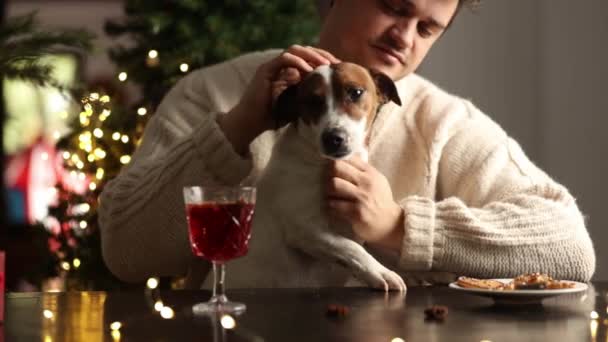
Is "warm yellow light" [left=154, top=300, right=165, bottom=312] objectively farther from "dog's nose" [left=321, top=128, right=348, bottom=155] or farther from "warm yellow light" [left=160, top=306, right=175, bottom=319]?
"dog's nose" [left=321, top=128, right=348, bottom=155]

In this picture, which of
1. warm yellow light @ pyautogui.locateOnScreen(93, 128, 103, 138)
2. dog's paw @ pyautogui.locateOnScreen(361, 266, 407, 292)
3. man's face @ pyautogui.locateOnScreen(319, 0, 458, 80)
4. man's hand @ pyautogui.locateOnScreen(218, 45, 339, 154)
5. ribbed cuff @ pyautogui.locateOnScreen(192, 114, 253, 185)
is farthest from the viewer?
warm yellow light @ pyautogui.locateOnScreen(93, 128, 103, 138)

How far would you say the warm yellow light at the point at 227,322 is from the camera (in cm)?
106

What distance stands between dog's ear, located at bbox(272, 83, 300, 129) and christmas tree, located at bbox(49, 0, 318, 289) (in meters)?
1.23

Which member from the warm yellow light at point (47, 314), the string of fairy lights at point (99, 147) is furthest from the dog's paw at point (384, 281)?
the string of fairy lights at point (99, 147)

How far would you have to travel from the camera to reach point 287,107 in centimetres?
153

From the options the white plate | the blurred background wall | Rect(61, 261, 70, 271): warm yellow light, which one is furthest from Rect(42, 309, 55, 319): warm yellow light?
the blurred background wall

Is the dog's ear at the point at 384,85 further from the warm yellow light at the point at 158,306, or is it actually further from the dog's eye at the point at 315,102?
the warm yellow light at the point at 158,306

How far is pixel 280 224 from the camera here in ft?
5.01

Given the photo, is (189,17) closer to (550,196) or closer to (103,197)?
(103,197)

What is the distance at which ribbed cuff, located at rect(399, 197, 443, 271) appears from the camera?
155 centimetres

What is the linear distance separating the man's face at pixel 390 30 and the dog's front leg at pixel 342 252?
45 cm

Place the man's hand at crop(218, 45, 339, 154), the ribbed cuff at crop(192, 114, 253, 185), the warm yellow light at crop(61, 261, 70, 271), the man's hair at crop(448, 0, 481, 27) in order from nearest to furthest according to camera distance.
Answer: the man's hand at crop(218, 45, 339, 154) → the ribbed cuff at crop(192, 114, 253, 185) → the man's hair at crop(448, 0, 481, 27) → the warm yellow light at crop(61, 261, 70, 271)

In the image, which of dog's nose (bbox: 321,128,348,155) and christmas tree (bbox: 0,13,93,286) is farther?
christmas tree (bbox: 0,13,93,286)

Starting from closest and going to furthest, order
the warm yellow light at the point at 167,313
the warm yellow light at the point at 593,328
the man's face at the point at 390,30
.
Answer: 1. the warm yellow light at the point at 593,328
2. the warm yellow light at the point at 167,313
3. the man's face at the point at 390,30
